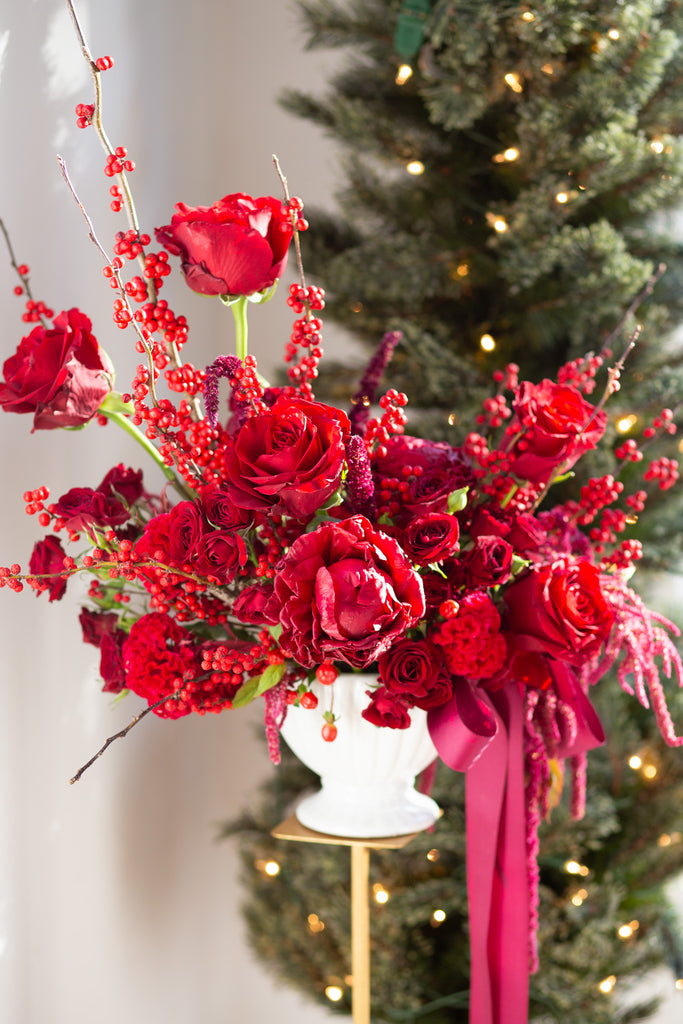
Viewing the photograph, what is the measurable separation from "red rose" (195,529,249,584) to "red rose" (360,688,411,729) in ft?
0.56

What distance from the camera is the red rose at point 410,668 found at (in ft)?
2.29

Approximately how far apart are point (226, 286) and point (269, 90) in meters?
0.98

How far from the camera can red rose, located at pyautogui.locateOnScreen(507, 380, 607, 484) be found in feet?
2.47

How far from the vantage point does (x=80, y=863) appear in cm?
100

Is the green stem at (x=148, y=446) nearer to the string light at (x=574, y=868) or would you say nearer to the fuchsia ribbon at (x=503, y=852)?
the fuchsia ribbon at (x=503, y=852)

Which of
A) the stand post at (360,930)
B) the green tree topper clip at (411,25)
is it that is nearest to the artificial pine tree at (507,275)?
the green tree topper clip at (411,25)

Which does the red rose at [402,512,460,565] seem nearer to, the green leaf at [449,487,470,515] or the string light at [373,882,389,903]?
the green leaf at [449,487,470,515]

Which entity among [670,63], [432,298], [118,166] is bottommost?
[118,166]

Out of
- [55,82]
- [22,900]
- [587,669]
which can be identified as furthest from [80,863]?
[55,82]

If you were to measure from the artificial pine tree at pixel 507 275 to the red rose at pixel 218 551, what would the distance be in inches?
20.3

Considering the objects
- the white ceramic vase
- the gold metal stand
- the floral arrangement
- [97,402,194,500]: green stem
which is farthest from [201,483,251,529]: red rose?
the gold metal stand

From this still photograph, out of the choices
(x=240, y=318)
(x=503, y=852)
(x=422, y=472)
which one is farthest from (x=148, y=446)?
(x=503, y=852)

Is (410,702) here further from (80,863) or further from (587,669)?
(80,863)

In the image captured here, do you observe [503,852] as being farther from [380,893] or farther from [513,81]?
[513,81]
